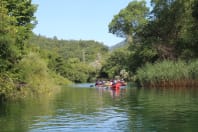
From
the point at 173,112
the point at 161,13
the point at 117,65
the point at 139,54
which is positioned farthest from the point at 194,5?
the point at 117,65

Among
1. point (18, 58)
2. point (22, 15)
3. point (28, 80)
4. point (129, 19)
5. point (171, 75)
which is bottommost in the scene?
point (28, 80)

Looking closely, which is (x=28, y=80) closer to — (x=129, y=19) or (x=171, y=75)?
(x=171, y=75)

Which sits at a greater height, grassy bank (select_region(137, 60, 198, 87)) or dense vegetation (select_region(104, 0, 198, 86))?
dense vegetation (select_region(104, 0, 198, 86))

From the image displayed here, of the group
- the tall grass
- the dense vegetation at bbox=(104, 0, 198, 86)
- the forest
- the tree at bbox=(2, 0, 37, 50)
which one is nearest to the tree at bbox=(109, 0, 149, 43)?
the forest

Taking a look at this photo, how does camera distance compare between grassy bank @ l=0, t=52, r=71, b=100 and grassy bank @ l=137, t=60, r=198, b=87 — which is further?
grassy bank @ l=137, t=60, r=198, b=87

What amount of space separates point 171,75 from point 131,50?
3127 cm

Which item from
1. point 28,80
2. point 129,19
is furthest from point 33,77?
point 129,19

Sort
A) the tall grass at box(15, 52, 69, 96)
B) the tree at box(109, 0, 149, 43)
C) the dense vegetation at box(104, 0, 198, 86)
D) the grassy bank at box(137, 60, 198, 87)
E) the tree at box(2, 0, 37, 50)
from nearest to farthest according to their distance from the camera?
the tree at box(2, 0, 37, 50) → the tall grass at box(15, 52, 69, 96) → the grassy bank at box(137, 60, 198, 87) → the dense vegetation at box(104, 0, 198, 86) → the tree at box(109, 0, 149, 43)

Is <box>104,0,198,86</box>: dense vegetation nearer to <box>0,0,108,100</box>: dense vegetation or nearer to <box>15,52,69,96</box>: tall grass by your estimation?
<box>15,52,69,96</box>: tall grass

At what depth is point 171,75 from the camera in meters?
58.5

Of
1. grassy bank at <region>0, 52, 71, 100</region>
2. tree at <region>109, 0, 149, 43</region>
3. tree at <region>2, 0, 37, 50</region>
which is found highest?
tree at <region>109, 0, 149, 43</region>

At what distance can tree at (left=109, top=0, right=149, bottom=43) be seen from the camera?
97.9 meters

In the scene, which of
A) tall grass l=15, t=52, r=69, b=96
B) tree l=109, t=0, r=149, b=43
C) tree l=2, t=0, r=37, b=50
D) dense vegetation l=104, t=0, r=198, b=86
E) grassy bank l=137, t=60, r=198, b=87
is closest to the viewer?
tree l=2, t=0, r=37, b=50

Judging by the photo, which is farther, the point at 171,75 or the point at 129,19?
the point at 129,19
